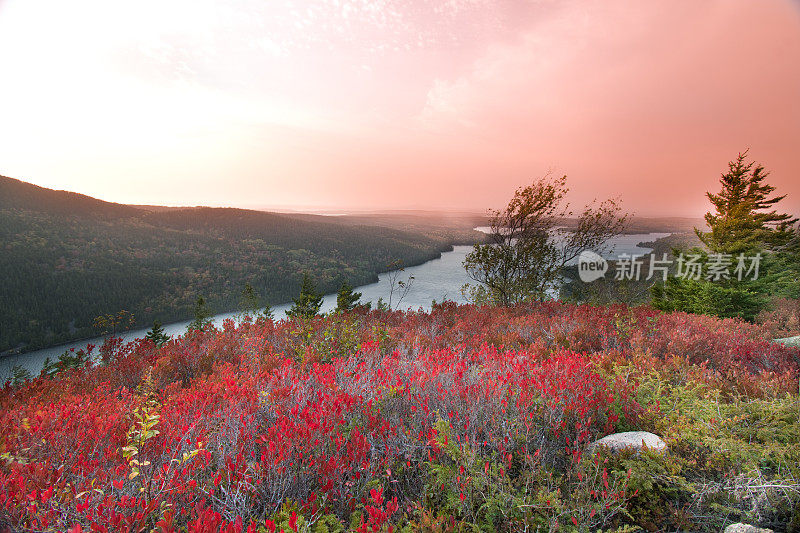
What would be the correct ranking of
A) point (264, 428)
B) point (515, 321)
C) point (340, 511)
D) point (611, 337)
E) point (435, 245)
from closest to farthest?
1. point (340, 511)
2. point (264, 428)
3. point (611, 337)
4. point (515, 321)
5. point (435, 245)

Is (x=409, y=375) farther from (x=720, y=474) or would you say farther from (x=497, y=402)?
(x=720, y=474)

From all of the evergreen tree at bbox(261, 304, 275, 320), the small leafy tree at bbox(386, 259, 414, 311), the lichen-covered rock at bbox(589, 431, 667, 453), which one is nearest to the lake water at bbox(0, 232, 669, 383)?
the small leafy tree at bbox(386, 259, 414, 311)

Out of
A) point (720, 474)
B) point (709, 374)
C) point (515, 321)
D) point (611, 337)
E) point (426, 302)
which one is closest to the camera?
point (720, 474)

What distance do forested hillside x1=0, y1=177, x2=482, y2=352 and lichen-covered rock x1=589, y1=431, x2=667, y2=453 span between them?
2463 inches

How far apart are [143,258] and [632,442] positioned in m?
91.3

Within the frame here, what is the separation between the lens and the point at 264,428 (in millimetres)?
3529

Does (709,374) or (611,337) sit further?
(611,337)

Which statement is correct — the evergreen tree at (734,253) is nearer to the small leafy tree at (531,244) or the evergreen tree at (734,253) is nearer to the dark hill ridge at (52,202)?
the small leafy tree at (531,244)

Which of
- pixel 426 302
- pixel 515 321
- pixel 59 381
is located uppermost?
pixel 515 321

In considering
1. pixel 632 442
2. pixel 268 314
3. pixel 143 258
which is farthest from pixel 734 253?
pixel 143 258

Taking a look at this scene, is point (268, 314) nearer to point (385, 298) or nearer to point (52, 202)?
point (385, 298)

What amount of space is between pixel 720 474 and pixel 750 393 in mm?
2602

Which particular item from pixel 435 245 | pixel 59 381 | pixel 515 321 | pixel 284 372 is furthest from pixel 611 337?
pixel 435 245

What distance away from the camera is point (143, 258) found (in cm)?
7331
